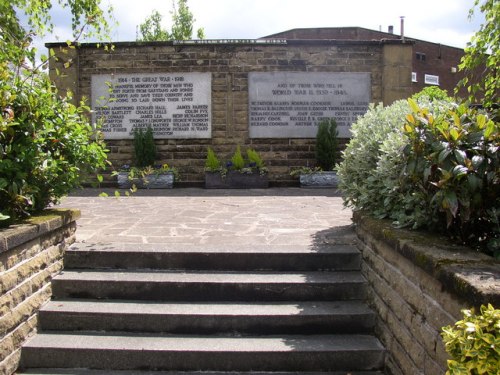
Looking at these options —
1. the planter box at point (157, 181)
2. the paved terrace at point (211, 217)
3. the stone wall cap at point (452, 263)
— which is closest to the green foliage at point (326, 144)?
the paved terrace at point (211, 217)

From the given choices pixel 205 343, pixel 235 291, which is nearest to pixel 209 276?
pixel 235 291

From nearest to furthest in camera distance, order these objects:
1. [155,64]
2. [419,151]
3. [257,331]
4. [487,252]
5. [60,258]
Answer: [487,252], [419,151], [257,331], [60,258], [155,64]

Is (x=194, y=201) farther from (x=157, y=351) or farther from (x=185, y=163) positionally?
(x=157, y=351)

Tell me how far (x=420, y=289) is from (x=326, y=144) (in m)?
7.81

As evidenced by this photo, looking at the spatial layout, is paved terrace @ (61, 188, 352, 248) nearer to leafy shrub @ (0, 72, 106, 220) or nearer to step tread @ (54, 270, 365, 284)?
step tread @ (54, 270, 365, 284)

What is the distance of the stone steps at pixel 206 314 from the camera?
3100 mm

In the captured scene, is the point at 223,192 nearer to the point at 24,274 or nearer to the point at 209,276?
the point at 209,276

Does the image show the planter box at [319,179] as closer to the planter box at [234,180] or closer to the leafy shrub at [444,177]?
the planter box at [234,180]

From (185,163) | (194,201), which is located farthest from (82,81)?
(194,201)

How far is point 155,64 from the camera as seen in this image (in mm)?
10664

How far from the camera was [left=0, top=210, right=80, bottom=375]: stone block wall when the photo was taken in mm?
2953

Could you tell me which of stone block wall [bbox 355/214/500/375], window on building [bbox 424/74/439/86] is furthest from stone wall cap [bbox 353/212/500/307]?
window on building [bbox 424/74/439/86]

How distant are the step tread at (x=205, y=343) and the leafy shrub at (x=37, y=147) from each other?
3.19ft

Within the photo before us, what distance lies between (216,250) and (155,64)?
25.5 ft
